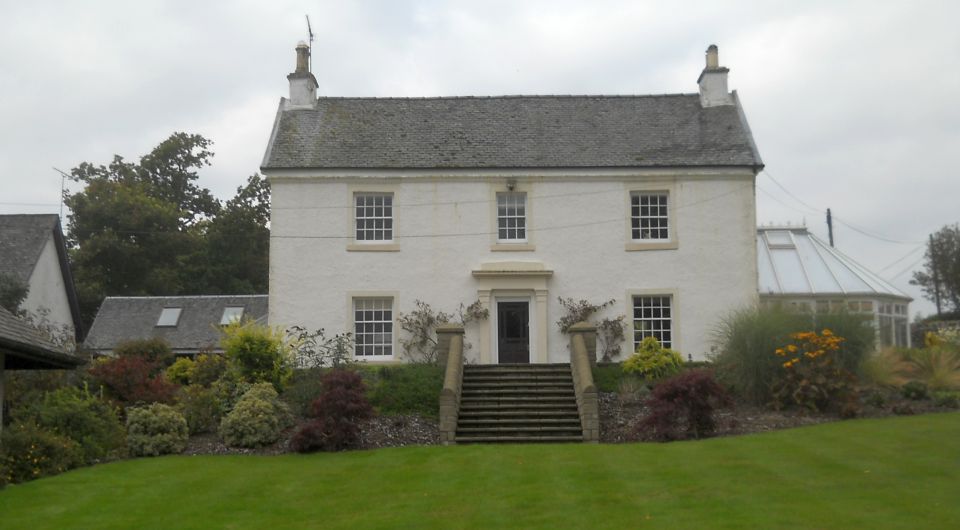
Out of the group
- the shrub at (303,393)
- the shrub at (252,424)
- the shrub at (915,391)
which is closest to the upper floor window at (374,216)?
the shrub at (303,393)

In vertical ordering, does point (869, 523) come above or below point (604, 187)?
below

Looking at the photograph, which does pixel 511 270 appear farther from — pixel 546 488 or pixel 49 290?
pixel 49 290

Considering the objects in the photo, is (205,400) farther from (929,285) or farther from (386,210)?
(929,285)

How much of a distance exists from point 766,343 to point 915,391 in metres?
3.50

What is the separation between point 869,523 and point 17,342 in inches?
476

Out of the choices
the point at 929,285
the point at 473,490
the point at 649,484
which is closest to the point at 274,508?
the point at 473,490

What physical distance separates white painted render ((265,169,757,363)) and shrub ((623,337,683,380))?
1.75 m

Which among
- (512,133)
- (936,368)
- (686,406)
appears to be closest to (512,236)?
(512,133)

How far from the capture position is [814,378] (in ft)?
61.5

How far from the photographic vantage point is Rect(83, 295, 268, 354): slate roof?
3606 centimetres

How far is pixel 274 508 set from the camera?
40.5 feet

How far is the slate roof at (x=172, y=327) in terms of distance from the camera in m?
36.1

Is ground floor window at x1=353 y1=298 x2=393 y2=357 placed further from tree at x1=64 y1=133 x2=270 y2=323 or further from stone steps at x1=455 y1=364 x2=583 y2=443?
tree at x1=64 y1=133 x2=270 y2=323

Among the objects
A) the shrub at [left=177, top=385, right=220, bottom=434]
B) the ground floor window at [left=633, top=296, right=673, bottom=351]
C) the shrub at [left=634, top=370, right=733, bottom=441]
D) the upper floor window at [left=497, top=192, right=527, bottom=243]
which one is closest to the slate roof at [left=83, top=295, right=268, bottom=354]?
the upper floor window at [left=497, top=192, right=527, bottom=243]
